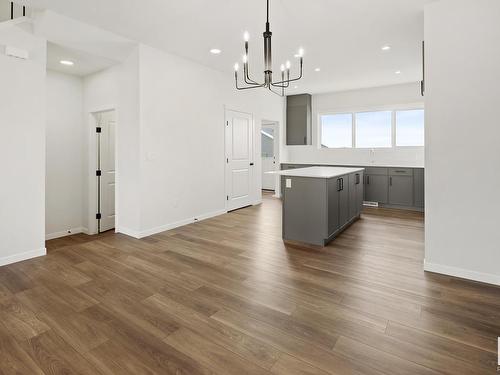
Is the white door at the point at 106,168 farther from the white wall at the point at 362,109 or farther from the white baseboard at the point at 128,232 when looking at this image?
the white wall at the point at 362,109

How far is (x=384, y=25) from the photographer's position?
11.7ft

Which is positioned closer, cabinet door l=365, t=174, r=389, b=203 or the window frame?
cabinet door l=365, t=174, r=389, b=203

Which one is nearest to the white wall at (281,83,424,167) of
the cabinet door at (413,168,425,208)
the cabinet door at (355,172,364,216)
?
the cabinet door at (413,168,425,208)

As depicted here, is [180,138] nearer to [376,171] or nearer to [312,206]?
[312,206]

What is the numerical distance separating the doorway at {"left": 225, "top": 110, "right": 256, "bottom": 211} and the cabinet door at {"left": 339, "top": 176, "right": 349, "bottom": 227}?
2.38 m

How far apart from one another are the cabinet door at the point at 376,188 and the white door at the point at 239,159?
106 inches

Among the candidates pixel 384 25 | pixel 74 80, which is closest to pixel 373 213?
pixel 384 25

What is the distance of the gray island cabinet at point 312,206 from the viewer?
373 centimetres

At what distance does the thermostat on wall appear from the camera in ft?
10.2

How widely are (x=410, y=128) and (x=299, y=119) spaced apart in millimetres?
2667

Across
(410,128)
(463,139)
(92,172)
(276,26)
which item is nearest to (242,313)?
(463,139)

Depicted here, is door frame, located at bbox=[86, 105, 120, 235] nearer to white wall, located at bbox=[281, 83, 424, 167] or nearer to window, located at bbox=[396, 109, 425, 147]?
white wall, located at bbox=[281, 83, 424, 167]

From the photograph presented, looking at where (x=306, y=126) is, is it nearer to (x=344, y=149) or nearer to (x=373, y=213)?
(x=344, y=149)

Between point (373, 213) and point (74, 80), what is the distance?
6.15 metres
